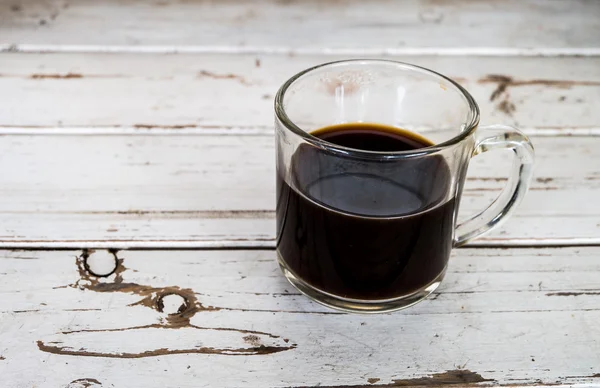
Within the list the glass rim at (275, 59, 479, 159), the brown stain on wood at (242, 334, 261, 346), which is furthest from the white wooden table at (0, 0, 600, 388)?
the glass rim at (275, 59, 479, 159)

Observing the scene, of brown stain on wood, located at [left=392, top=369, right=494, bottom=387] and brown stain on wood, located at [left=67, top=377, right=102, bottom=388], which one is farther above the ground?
brown stain on wood, located at [left=67, top=377, right=102, bottom=388]

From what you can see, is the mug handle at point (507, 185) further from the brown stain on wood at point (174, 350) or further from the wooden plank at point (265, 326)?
the brown stain on wood at point (174, 350)

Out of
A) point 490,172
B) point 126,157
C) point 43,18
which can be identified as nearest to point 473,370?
point 490,172

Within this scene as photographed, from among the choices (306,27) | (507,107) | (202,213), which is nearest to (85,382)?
(202,213)

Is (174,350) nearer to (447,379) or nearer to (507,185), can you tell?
(447,379)

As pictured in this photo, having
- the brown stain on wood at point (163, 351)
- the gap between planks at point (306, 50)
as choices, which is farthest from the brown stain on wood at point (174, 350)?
the gap between planks at point (306, 50)

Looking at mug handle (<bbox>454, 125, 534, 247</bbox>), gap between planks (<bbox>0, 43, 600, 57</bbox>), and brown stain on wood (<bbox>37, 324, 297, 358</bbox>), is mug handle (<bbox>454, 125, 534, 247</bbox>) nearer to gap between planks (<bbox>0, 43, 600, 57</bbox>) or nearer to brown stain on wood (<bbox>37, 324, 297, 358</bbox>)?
brown stain on wood (<bbox>37, 324, 297, 358</bbox>)

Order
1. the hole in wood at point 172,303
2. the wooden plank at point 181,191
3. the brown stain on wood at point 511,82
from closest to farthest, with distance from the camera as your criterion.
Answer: the hole in wood at point 172,303
the wooden plank at point 181,191
the brown stain on wood at point 511,82
